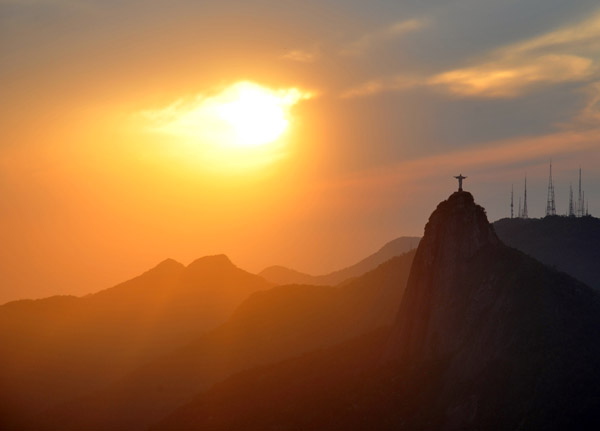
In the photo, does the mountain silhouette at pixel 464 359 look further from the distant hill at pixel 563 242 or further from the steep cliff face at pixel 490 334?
the distant hill at pixel 563 242

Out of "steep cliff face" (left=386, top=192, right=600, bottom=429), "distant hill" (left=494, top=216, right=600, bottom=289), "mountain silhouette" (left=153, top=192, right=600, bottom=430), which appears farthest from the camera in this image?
"distant hill" (left=494, top=216, right=600, bottom=289)

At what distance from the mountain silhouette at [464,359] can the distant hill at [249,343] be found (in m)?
32.8

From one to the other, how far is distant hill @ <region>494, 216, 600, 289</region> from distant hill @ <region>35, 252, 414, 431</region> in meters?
34.2

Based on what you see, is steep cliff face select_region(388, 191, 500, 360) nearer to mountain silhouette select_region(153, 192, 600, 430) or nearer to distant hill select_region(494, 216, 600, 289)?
mountain silhouette select_region(153, 192, 600, 430)

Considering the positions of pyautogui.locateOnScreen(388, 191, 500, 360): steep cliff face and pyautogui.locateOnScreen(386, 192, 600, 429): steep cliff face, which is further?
pyautogui.locateOnScreen(388, 191, 500, 360): steep cliff face

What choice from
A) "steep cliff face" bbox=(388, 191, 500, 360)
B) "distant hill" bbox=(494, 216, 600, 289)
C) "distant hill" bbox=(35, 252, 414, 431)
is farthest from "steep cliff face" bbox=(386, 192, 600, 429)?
"distant hill" bbox=(494, 216, 600, 289)

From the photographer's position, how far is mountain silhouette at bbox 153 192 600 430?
6912 centimetres

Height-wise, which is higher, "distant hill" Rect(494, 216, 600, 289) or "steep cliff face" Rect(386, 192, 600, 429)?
"distant hill" Rect(494, 216, 600, 289)

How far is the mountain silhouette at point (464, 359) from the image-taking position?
227 ft

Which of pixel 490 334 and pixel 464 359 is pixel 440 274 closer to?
pixel 490 334

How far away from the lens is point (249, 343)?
150875 millimetres

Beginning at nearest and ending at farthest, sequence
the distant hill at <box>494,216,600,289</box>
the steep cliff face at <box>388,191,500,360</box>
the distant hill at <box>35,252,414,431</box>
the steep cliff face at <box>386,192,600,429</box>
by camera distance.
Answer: the steep cliff face at <box>386,192,600,429</box> → the steep cliff face at <box>388,191,500,360</box> → the distant hill at <box>35,252,414,431</box> → the distant hill at <box>494,216,600,289</box>

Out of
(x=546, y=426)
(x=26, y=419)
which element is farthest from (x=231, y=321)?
(x=546, y=426)

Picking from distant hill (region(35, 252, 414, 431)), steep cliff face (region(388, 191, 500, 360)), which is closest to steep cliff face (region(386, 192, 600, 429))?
steep cliff face (region(388, 191, 500, 360))
